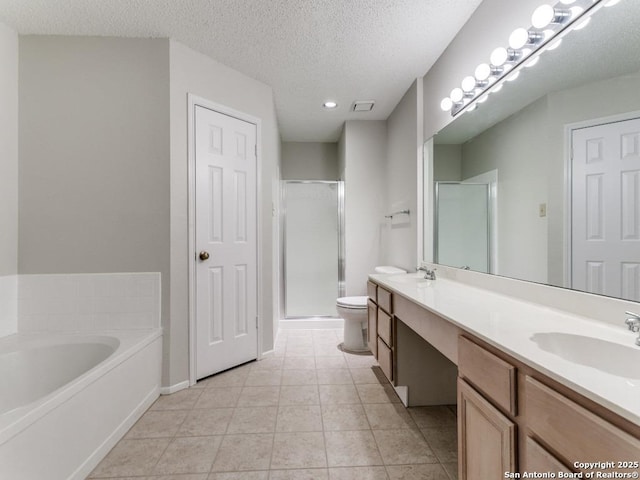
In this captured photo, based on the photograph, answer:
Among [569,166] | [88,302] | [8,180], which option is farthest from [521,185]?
[8,180]

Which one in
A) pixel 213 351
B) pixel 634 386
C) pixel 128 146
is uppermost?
pixel 128 146

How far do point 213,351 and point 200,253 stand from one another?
2.52 ft

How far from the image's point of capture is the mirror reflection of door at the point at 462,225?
1848mm

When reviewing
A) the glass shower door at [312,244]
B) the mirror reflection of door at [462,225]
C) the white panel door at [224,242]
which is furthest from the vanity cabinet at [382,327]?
the glass shower door at [312,244]

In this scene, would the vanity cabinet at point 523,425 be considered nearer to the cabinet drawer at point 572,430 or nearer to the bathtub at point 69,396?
the cabinet drawer at point 572,430

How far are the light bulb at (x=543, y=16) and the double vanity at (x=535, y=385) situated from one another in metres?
1.13

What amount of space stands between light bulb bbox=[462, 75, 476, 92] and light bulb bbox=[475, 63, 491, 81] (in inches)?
2.3

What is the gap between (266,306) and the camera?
2.82 metres

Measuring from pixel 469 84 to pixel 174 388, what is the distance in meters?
2.78

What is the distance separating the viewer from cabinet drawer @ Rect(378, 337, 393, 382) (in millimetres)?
2018

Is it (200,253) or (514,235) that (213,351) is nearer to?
(200,253)

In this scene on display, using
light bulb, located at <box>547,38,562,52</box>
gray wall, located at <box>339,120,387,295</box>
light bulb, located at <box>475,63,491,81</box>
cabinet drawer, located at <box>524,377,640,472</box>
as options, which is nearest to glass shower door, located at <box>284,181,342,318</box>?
gray wall, located at <box>339,120,387,295</box>

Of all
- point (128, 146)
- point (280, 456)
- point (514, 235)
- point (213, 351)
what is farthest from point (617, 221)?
point (128, 146)

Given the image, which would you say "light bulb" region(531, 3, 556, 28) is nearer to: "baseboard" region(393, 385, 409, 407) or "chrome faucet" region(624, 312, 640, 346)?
"chrome faucet" region(624, 312, 640, 346)
